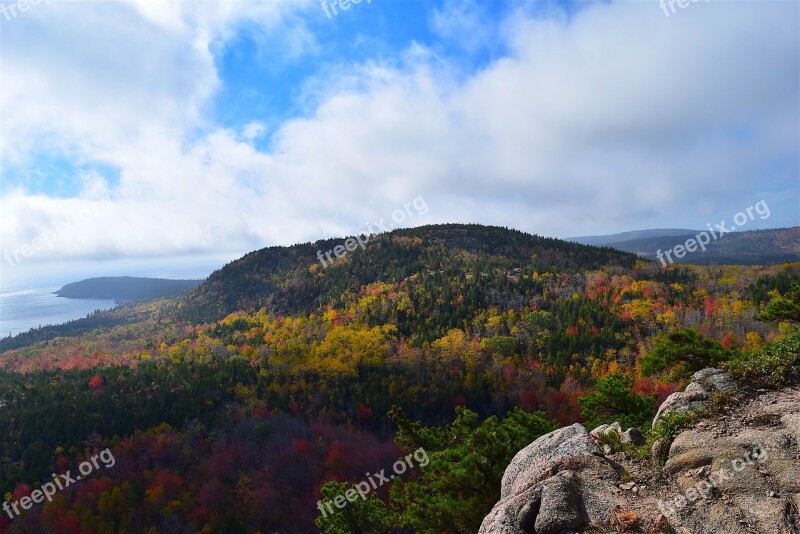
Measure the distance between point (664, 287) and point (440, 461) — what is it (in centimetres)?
16337

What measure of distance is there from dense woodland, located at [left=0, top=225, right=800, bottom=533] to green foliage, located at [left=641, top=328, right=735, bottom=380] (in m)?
0.10

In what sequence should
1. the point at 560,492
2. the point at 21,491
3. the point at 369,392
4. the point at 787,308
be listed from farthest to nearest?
the point at 369,392 → the point at 21,491 → the point at 787,308 → the point at 560,492

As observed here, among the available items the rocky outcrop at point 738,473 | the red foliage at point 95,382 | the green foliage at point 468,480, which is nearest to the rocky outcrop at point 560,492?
the rocky outcrop at point 738,473

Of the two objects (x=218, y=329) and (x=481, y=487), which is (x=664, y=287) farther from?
(x=218, y=329)

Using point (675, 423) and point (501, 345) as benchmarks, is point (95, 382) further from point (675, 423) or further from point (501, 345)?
point (675, 423)

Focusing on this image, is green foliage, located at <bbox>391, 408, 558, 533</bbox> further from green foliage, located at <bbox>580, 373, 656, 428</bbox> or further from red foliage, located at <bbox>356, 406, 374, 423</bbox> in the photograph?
red foliage, located at <bbox>356, 406, 374, 423</bbox>

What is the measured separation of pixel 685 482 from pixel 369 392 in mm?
96211

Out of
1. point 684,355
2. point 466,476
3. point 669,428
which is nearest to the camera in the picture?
point 669,428

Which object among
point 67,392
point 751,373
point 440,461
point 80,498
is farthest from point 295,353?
point 751,373

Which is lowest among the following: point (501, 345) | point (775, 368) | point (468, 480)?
point (501, 345)

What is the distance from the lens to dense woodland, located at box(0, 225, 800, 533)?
21578 mm

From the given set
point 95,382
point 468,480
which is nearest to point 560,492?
point 468,480

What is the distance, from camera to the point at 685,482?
35.9 ft

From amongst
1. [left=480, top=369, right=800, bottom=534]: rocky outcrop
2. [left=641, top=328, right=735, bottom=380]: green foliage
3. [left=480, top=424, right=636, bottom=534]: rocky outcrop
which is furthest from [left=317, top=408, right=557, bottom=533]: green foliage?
[left=641, top=328, right=735, bottom=380]: green foliage
